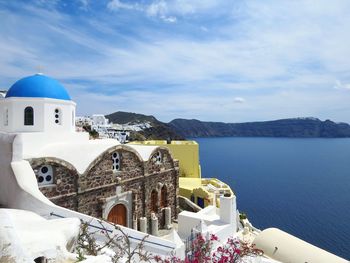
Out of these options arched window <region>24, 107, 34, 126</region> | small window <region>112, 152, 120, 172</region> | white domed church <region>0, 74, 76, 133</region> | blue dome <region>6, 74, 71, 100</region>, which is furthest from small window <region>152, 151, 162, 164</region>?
arched window <region>24, 107, 34, 126</region>

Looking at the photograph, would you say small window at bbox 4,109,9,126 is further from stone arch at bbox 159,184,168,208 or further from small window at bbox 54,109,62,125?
stone arch at bbox 159,184,168,208

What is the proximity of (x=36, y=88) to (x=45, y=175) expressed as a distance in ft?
16.5

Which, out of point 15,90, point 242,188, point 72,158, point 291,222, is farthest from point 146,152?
point 242,188

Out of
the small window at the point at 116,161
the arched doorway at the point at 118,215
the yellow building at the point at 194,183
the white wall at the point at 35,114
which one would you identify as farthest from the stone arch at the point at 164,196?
the white wall at the point at 35,114

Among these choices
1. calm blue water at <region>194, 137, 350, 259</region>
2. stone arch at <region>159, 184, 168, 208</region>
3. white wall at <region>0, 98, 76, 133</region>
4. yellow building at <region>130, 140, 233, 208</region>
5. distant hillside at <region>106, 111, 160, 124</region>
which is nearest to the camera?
white wall at <region>0, 98, 76, 133</region>

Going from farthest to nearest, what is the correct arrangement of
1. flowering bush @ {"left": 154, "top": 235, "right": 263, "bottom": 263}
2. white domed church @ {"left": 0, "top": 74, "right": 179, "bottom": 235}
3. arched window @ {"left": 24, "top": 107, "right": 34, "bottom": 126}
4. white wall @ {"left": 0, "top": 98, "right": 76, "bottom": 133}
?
arched window @ {"left": 24, "top": 107, "right": 34, "bottom": 126} < white wall @ {"left": 0, "top": 98, "right": 76, "bottom": 133} < white domed church @ {"left": 0, "top": 74, "right": 179, "bottom": 235} < flowering bush @ {"left": 154, "top": 235, "right": 263, "bottom": 263}

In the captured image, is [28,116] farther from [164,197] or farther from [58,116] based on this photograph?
[164,197]

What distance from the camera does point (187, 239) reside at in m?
12.8

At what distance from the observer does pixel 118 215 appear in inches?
524

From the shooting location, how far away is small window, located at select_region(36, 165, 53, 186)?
1009cm

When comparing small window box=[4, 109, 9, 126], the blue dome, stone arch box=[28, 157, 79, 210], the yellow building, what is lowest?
the yellow building

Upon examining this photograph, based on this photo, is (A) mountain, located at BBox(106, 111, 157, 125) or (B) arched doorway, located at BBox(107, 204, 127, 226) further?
(A) mountain, located at BBox(106, 111, 157, 125)

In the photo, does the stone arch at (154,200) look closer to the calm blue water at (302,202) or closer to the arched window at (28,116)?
the arched window at (28,116)

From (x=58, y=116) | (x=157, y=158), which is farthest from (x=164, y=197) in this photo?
(x=58, y=116)
